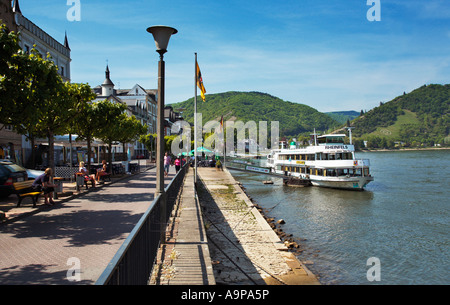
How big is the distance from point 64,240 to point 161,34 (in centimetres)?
581

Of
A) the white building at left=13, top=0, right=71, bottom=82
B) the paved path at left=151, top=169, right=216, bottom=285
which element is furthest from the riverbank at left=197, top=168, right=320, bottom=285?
the white building at left=13, top=0, right=71, bottom=82

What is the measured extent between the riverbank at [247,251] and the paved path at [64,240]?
10.4 feet

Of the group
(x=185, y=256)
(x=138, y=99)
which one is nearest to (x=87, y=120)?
(x=185, y=256)

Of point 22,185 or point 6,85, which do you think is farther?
point 22,185

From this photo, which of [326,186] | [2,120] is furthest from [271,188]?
[2,120]

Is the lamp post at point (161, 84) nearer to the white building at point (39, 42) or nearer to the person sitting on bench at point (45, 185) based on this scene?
the person sitting on bench at point (45, 185)

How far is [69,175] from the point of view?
24.3m

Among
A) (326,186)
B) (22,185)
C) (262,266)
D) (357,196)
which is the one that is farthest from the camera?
(326,186)

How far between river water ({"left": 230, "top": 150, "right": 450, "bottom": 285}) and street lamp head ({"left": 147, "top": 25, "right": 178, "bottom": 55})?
8.76 m

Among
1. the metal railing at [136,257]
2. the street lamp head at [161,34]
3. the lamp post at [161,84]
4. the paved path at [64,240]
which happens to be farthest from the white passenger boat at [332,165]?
the metal railing at [136,257]

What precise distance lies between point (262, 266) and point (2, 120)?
32.2ft
